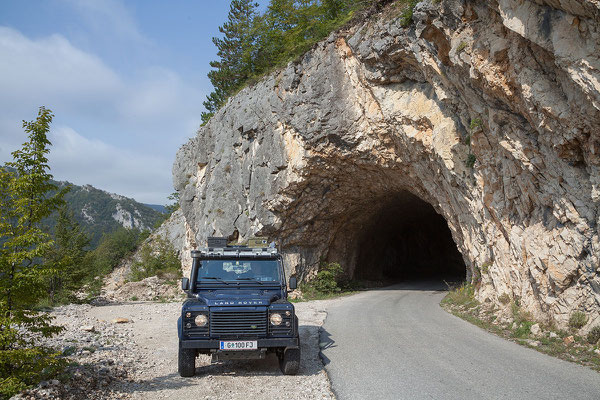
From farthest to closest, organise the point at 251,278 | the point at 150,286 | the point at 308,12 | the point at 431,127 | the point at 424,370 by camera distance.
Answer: the point at 150,286 → the point at 308,12 → the point at 431,127 → the point at 251,278 → the point at 424,370

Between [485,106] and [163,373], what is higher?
[485,106]

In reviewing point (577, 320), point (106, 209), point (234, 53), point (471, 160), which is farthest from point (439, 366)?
point (106, 209)

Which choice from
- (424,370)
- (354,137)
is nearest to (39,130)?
(424,370)

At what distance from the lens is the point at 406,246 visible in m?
40.0

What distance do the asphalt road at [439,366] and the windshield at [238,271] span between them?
2.03 m

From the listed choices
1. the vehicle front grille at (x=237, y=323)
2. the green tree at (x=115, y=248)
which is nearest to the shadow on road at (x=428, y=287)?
the vehicle front grille at (x=237, y=323)

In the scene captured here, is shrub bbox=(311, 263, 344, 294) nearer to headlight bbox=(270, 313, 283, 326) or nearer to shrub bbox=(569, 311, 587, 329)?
shrub bbox=(569, 311, 587, 329)

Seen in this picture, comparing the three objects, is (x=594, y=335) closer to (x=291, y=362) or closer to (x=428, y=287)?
(x=291, y=362)

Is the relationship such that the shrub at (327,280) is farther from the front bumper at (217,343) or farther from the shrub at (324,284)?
the front bumper at (217,343)

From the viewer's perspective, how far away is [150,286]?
2673cm

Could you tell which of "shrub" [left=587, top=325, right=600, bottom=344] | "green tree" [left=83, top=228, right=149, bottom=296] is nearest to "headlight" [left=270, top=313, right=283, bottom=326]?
"shrub" [left=587, top=325, right=600, bottom=344]

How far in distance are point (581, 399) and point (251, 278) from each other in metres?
5.64

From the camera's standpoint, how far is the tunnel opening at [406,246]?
28125mm

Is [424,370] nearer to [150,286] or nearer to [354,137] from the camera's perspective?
[354,137]
